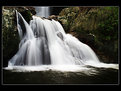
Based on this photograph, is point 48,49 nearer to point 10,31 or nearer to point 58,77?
point 58,77

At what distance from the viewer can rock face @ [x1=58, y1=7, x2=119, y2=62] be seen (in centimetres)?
426

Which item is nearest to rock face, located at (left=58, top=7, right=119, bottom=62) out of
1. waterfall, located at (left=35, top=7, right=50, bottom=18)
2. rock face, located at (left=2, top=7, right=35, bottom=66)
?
waterfall, located at (left=35, top=7, right=50, bottom=18)

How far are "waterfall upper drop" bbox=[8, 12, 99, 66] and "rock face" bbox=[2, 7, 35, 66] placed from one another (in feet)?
0.30

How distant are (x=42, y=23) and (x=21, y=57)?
99 centimetres

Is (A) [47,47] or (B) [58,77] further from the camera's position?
(A) [47,47]

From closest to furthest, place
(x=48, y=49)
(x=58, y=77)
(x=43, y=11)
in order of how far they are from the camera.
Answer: (x=58, y=77)
(x=43, y=11)
(x=48, y=49)

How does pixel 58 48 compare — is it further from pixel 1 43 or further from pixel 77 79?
pixel 1 43

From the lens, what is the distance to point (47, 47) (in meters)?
4.44

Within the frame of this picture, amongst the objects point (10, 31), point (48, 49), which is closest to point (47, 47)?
point (48, 49)

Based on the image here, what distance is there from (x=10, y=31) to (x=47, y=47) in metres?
0.92

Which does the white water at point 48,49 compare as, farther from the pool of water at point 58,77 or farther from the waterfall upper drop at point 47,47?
the pool of water at point 58,77

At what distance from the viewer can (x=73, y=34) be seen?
446 cm

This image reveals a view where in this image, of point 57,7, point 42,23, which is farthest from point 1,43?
point 57,7

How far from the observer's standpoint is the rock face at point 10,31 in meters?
4.07
